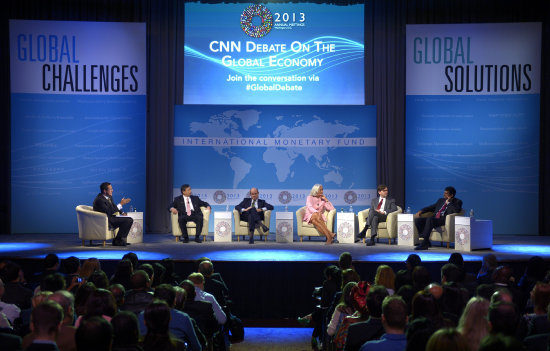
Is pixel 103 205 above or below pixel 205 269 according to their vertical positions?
above

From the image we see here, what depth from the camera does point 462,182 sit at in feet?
36.5

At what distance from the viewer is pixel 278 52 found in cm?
1112

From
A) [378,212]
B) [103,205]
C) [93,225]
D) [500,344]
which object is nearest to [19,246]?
[93,225]

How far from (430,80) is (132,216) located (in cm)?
567

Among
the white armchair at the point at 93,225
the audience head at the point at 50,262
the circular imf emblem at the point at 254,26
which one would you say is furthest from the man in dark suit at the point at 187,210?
the audience head at the point at 50,262

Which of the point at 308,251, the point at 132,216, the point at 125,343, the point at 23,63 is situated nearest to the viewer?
the point at 125,343

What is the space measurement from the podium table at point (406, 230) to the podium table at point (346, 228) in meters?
0.73

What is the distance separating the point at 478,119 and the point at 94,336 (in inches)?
394

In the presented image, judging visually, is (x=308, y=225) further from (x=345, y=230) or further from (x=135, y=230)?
(x=135, y=230)

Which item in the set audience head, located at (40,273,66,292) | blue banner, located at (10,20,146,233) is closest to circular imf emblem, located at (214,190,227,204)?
blue banner, located at (10,20,146,233)

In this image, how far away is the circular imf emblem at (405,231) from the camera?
9266mm

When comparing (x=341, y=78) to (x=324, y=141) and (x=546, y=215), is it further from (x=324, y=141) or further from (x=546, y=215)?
(x=546, y=215)

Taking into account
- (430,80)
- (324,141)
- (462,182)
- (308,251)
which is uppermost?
(430,80)

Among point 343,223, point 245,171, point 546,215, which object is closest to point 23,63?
point 245,171
